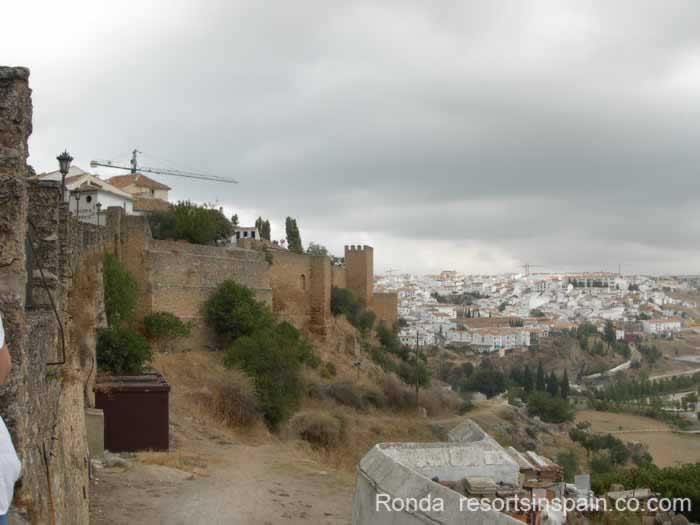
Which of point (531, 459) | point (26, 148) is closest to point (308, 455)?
point (531, 459)

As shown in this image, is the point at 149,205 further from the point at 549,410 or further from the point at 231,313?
the point at 549,410

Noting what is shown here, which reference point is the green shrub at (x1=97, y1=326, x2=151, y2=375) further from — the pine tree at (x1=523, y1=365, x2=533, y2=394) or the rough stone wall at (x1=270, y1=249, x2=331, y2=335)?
the pine tree at (x1=523, y1=365, x2=533, y2=394)

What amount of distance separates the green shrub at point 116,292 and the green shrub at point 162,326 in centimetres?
190

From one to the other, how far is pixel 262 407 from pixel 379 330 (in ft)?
72.7

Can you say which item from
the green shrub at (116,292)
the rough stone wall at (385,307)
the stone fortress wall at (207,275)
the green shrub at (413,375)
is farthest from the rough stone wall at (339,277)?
the green shrub at (116,292)

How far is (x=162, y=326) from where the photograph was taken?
21.7m

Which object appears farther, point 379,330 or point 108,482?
point 379,330

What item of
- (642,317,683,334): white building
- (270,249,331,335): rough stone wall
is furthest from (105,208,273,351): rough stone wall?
(642,317,683,334): white building

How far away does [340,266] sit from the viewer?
4197cm

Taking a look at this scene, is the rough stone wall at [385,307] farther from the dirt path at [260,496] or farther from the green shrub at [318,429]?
the dirt path at [260,496]

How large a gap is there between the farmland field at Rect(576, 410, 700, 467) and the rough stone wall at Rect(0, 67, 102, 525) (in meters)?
37.6

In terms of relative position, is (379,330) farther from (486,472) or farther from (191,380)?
(486,472)

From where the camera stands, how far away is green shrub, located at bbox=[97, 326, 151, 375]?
1585 centimetres

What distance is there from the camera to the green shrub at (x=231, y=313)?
81.3 feet
